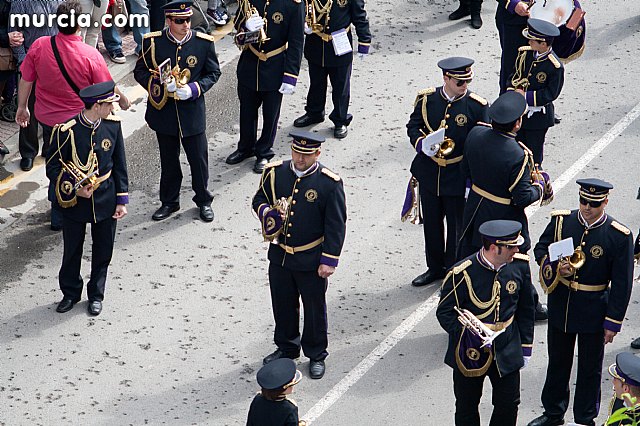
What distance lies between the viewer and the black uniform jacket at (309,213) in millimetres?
9672

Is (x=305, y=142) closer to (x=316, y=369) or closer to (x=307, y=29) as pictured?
(x=316, y=369)

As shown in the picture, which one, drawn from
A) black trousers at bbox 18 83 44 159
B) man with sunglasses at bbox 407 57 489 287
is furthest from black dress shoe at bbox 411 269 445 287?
black trousers at bbox 18 83 44 159

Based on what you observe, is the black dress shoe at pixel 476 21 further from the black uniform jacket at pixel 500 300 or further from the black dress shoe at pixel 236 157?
the black uniform jacket at pixel 500 300

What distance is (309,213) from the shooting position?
31.9 feet

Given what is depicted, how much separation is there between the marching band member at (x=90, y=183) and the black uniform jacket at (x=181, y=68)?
1.23 meters

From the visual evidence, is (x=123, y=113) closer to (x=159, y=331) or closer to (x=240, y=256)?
(x=240, y=256)

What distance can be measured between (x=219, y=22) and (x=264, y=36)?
3235mm

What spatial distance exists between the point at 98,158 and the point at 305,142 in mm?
1816

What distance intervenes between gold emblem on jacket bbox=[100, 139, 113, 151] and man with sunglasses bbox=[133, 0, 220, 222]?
132cm

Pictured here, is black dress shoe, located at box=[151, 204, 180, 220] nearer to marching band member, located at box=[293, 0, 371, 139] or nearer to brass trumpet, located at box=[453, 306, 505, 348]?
marching band member, located at box=[293, 0, 371, 139]

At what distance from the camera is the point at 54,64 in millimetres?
11305

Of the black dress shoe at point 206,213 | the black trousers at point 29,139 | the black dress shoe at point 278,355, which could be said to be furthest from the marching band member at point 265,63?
the black dress shoe at point 278,355

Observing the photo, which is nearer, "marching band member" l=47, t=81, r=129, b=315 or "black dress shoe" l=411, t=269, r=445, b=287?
"marching band member" l=47, t=81, r=129, b=315

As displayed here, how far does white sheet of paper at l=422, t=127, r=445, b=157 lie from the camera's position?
10604 mm
